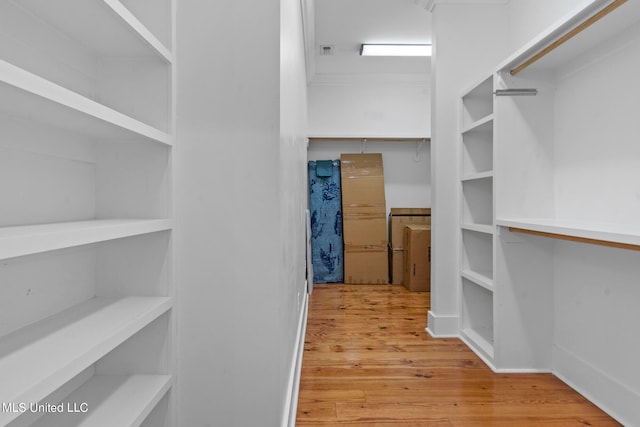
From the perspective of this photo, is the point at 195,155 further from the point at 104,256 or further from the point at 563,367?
the point at 563,367

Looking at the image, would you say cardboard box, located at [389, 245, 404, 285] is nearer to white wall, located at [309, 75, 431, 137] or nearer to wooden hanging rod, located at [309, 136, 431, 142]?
wooden hanging rod, located at [309, 136, 431, 142]

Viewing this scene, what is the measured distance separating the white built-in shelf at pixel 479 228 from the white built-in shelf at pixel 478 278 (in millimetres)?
302

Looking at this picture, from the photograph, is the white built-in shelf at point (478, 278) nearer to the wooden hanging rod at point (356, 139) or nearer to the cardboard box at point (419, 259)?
the cardboard box at point (419, 259)

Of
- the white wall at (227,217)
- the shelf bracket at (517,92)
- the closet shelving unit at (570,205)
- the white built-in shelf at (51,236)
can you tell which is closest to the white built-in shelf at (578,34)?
the closet shelving unit at (570,205)

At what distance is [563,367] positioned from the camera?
193 centimetres

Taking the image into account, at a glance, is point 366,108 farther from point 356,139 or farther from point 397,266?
point 397,266

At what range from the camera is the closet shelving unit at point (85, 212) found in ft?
2.36

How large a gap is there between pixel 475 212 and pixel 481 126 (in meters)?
0.63

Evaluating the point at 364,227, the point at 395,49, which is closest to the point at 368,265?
the point at 364,227

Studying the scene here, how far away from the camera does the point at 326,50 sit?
3779mm

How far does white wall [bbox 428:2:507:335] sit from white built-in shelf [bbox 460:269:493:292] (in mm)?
123

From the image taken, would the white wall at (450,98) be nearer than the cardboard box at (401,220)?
Yes

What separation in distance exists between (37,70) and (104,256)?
57 cm

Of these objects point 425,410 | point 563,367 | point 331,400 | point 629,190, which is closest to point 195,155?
point 331,400
